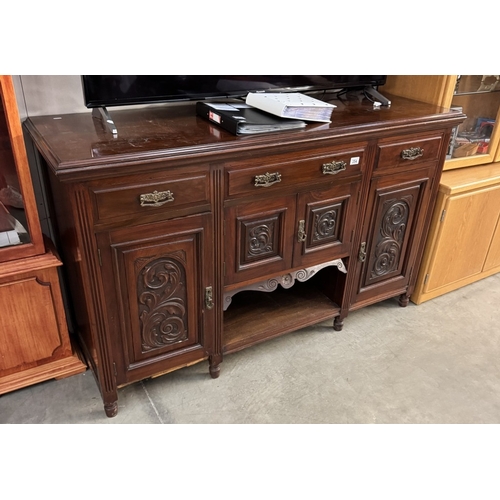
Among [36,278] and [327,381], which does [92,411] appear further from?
[327,381]

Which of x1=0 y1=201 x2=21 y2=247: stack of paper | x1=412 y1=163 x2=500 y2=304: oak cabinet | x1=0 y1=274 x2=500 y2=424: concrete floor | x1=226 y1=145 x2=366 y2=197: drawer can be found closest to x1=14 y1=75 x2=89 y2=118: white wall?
x1=0 y1=201 x2=21 y2=247: stack of paper

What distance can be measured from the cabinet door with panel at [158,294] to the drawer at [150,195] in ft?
0.18

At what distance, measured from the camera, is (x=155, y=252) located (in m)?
1.46

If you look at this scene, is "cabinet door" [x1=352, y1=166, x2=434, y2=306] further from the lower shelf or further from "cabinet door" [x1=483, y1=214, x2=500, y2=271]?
"cabinet door" [x1=483, y1=214, x2=500, y2=271]

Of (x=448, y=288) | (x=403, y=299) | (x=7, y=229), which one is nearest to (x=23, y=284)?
(x=7, y=229)

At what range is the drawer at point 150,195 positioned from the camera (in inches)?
51.1

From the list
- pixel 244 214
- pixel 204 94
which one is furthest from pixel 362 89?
pixel 244 214

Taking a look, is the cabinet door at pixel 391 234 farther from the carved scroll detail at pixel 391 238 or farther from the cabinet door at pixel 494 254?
the cabinet door at pixel 494 254

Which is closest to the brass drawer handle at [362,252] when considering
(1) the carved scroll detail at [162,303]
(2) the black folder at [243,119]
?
(2) the black folder at [243,119]

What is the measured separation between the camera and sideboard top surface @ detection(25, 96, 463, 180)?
50.1 inches

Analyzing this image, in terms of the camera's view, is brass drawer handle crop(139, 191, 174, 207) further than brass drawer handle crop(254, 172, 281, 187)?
No

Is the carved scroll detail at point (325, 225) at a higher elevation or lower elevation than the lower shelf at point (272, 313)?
higher

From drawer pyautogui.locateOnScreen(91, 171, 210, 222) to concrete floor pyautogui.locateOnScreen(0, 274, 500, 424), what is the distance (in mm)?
760

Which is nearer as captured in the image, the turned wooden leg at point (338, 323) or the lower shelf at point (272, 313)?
the lower shelf at point (272, 313)
